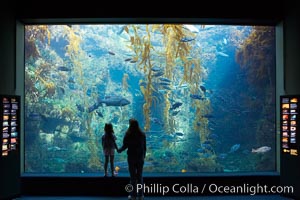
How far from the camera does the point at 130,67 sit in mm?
15438

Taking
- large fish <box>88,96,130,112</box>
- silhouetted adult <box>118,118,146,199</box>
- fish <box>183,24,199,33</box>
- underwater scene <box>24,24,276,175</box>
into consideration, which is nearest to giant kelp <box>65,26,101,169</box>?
underwater scene <box>24,24,276,175</box>

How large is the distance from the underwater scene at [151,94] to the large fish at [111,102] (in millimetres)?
45

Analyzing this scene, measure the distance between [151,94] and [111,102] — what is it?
1893 mm

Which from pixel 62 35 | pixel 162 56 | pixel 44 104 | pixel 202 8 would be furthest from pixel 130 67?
pixel 202 8

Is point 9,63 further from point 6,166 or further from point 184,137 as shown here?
point 184,137

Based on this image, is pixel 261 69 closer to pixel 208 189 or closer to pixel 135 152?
pixel 208 189

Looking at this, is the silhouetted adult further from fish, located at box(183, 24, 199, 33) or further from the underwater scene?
fish, located at box(183, 24, 199, 33)

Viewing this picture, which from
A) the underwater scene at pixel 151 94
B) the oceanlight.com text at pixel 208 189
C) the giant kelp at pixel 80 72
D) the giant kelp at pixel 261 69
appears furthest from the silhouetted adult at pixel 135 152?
the giant kelp at pixel 261 69

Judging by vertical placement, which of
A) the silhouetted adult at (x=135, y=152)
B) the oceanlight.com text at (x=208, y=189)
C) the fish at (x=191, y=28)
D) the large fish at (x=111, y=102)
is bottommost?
the oceanlight.com text at (x=208, y=189)

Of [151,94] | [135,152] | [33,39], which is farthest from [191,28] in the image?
[135,152]

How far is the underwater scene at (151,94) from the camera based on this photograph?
13500mm

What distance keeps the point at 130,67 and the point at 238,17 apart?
335 inches

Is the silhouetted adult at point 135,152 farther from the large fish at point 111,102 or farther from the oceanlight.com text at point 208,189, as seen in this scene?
the large fish at point 111,102

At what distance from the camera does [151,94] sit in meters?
14.5
